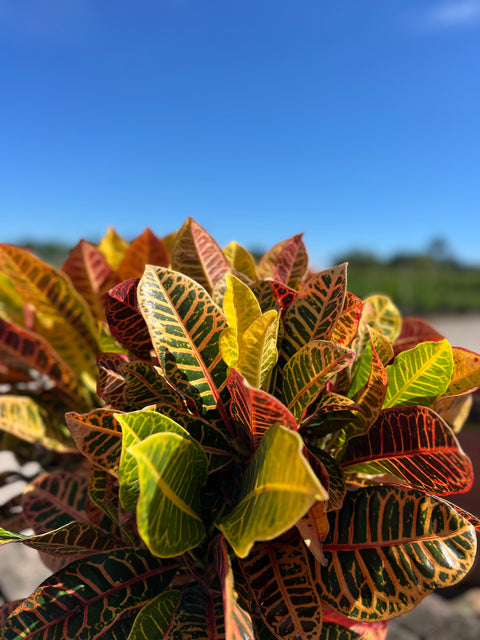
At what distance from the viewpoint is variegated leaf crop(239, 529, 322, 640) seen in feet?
1.42

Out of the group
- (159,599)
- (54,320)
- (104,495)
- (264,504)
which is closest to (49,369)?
(54,320)

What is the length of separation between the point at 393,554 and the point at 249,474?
0.16 metres

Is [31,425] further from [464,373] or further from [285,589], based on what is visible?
[464,373]

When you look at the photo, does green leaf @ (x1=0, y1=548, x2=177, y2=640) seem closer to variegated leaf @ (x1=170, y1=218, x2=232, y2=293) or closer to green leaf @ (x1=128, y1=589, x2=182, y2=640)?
green leaf @ (x1=128, y1=589, x2=182, y2=640)

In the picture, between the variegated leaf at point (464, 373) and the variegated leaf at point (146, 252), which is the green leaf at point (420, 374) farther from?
the variegated leaf at point (146, 252)

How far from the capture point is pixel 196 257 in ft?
1.98

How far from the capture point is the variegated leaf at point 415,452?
16.3 inches

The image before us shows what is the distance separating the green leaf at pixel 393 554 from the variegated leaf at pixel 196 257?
305mm

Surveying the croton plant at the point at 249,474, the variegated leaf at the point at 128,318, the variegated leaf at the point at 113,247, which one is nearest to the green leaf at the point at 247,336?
the croton plant at the point at 249,474

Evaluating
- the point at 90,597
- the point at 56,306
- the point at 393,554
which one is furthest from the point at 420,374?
the point at 56,306

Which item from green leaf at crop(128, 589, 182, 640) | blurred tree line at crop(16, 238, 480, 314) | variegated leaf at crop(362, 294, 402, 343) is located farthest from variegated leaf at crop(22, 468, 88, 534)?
blurred tree line at crop(16, 238, 480, 314)

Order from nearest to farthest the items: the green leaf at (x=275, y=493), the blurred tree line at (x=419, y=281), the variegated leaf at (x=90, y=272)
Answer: the green leaf at (x=275, y=493), the variegated leaf at (x=90, y=272), the blurred tree line at (x=419, y=281)

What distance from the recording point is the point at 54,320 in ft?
2.69

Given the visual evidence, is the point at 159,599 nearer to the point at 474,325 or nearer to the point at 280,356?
the point at 280,356
